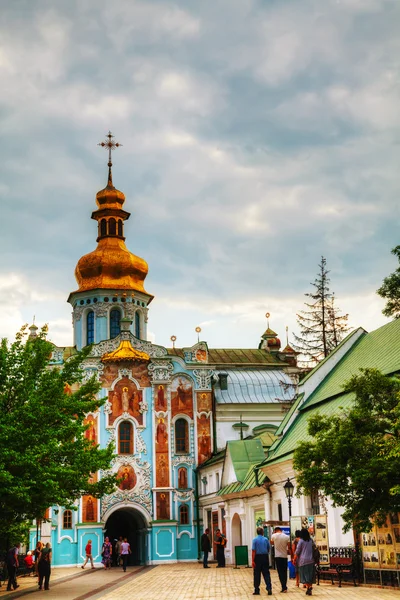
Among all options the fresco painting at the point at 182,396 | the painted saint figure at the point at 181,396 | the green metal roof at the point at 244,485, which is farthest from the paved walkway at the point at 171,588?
the painted saint figure at the point at 181,396

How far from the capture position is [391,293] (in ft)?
124

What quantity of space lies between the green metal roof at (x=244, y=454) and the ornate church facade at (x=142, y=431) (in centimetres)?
736

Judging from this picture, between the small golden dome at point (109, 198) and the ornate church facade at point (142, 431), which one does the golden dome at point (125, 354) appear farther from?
the small golden dome at point (109, 198)

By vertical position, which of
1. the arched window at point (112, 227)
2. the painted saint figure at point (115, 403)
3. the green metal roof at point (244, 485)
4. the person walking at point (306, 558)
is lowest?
the person walking at point (306, 558)

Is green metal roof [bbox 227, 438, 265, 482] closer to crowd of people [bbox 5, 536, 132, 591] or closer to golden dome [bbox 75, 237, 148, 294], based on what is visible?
crowd of people [bbox 5, 536, 132, 591]

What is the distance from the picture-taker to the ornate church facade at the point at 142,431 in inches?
1773

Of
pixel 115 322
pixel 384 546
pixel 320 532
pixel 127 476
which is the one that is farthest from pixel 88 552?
pixel 384 546

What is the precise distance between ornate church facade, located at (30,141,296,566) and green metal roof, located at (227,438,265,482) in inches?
290

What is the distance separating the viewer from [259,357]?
195 feet

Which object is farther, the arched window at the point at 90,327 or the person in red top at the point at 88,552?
the arched window at the point at 90,327

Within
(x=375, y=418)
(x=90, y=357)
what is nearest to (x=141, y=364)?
(x=90, y=357)

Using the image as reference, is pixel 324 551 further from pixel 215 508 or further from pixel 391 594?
pixel 215 508

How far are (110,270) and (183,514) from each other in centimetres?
1710

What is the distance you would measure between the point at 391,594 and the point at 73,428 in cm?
1296
